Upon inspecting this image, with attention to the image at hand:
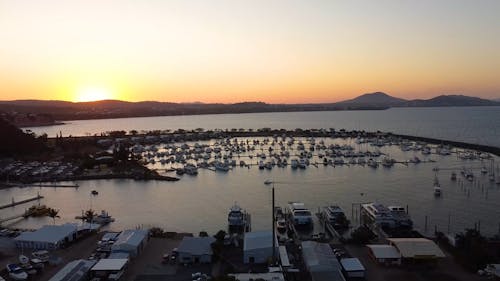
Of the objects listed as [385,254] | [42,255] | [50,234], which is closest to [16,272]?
[42,255]

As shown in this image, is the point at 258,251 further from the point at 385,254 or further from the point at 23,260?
the point at 23,260

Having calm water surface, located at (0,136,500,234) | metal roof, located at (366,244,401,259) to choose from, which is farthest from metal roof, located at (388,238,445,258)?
calm water surface, located at (0,136,500,234)

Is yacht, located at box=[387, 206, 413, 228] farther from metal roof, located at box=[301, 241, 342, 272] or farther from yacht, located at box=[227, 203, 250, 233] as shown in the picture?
yacht, located at box=[227, 203, 250, 233]

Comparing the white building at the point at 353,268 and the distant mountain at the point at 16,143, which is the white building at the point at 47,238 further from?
the distant mountain at the point at 16,143

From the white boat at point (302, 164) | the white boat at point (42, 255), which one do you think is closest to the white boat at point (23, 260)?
the white boat at point (42, 255)

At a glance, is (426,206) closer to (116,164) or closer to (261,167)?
(261,167)

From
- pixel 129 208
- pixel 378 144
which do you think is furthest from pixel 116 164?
pixel 378 144
